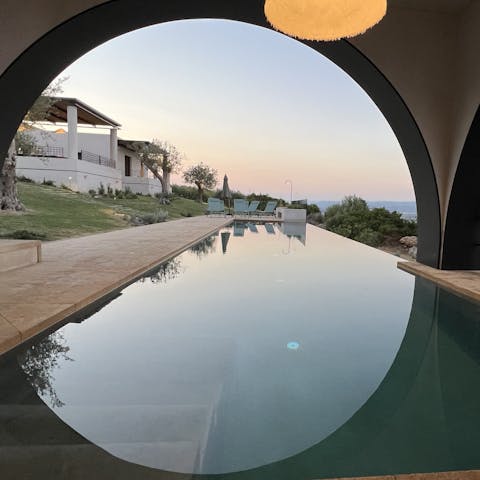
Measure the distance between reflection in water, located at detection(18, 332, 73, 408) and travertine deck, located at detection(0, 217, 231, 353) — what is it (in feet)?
0.47

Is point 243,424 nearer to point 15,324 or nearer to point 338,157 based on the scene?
point 15,324

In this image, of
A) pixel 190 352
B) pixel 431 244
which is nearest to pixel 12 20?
pixel 190 352

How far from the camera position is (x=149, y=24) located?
4.82m

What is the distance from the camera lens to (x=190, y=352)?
233 centimetres

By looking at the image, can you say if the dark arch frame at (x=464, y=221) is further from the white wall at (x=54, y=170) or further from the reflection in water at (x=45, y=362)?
the white wall at (x=54, y=170)

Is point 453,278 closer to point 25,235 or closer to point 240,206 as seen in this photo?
point 25,235

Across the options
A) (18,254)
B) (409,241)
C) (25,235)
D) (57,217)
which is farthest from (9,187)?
(409,241)

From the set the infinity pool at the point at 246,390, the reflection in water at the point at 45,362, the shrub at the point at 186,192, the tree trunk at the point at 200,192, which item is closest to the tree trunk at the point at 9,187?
the infinity pool at the point at 246,390

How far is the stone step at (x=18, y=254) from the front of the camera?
4.18m

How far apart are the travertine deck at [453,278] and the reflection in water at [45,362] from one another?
4123mm

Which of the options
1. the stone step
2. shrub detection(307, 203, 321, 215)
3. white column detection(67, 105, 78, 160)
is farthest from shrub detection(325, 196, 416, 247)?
white column detection(67, 105, 78, 160)

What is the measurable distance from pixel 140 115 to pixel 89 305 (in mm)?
20280

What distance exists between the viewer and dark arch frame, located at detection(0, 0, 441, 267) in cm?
425

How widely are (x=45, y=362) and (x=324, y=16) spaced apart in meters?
3.36
